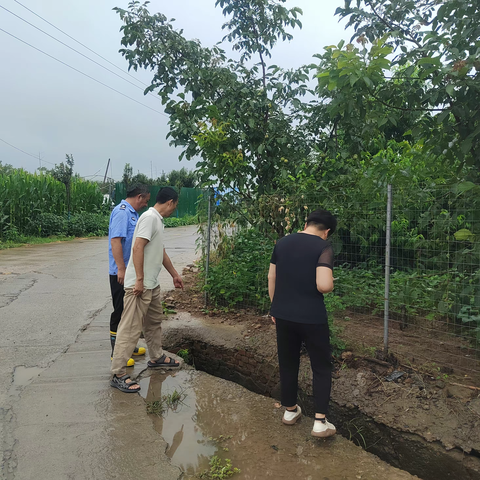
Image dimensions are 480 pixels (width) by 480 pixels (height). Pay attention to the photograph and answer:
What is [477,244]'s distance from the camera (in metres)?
3.58

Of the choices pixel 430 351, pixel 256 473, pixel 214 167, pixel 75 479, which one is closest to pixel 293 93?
pixel 214 167

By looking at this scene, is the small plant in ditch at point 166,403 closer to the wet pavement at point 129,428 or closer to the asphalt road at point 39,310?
the wet pavement at point 129,428

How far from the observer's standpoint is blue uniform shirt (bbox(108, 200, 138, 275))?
4.25 m

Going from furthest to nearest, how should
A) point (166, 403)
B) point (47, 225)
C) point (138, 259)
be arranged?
point (47, 225), point (138, 259), point (166, 403)

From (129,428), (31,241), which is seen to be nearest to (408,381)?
(129,428)

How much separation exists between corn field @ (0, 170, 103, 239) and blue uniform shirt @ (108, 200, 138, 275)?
13880mm

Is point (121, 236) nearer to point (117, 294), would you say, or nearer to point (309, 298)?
point (117, 294)

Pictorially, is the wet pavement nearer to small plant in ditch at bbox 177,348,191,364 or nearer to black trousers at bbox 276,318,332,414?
black trousers at bbox 276,318,332,414

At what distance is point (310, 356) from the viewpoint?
10.9 ft

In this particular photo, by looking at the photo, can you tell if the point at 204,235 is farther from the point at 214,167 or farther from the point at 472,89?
the point at 472,89

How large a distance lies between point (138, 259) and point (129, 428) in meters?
1.42

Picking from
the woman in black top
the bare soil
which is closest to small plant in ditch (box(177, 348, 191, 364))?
the bare soil


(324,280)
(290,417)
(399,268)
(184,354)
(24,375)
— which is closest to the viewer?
(324,280)

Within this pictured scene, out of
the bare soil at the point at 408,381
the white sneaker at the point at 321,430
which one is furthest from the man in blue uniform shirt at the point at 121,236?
the white sneaker at the point at 321,430
